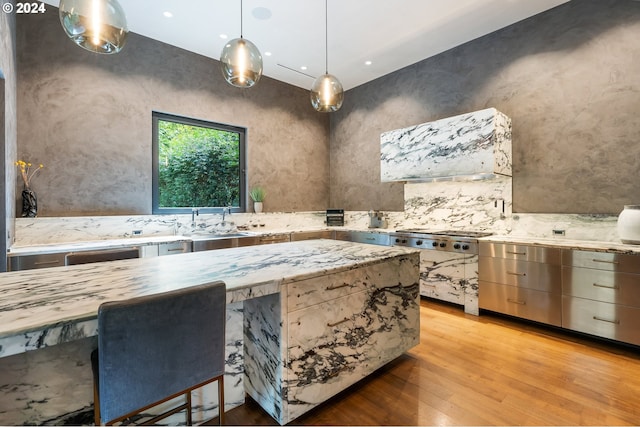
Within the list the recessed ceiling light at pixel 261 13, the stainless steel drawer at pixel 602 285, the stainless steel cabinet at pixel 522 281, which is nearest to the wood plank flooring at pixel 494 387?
the stainless steel cabinet at pixel 522 281

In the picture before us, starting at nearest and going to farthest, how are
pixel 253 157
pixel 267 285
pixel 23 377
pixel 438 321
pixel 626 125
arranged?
1. pixel 23 377
2. pixel 267 285
3. pixel 626 125
4. pixel 438 321
5. pixel 253 157

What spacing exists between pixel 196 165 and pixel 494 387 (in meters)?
4.11

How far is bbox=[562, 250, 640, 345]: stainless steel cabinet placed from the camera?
2.35m

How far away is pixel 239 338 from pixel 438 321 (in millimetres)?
2223

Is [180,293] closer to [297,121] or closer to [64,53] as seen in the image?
[64,53]

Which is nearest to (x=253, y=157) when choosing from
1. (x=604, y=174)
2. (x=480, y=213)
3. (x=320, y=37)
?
(x=320, y=37)

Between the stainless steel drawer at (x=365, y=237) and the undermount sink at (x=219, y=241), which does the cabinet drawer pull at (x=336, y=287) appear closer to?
the undermount sink at (x=219, y=241)

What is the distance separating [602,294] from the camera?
2475 mm

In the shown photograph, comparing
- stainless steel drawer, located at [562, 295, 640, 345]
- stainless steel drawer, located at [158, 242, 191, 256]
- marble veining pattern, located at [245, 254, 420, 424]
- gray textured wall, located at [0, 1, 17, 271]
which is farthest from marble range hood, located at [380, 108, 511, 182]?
gray textured wall, located at [0, 1, 17, 271]

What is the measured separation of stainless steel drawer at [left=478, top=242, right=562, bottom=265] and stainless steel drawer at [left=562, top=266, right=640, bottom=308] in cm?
14

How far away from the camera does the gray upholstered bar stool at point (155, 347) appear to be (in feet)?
3.09

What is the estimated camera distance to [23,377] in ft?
3.72

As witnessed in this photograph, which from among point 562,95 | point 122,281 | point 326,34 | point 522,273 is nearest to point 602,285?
point 522,273

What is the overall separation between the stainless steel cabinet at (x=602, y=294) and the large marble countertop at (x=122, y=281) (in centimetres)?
171
